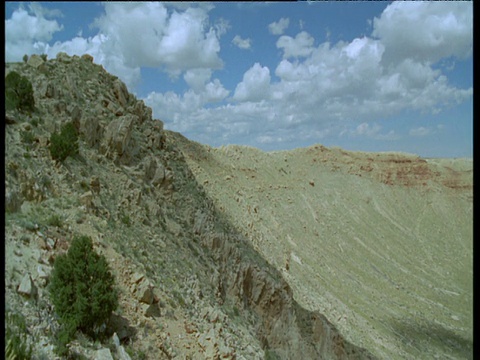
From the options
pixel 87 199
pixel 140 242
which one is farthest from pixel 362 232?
pixel 87 199

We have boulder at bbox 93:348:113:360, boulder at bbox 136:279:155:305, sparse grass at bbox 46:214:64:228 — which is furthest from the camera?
boulder at bbox 136:279:155:305

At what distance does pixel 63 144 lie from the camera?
8.61 m

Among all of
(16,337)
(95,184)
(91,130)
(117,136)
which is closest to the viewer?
(16,337)

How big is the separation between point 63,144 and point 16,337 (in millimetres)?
5013

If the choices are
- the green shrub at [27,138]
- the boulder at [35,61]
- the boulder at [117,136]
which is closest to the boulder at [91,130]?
the boulder at [117,136]

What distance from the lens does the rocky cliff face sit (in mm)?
6188

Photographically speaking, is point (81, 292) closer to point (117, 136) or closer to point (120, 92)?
point (117, 136)

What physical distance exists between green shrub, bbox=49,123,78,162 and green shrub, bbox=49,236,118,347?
3.06 metres

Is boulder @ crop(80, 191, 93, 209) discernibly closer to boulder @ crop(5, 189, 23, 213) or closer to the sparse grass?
the sparse grass

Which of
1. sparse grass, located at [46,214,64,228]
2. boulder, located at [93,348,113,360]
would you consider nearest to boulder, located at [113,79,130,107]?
sparse grass, located at [46,214,64,228]

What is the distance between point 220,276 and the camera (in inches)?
450

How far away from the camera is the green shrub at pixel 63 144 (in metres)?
8.52

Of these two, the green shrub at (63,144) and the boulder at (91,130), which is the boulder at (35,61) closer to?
the boulder at (91,130)

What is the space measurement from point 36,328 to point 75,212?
3.08 m
